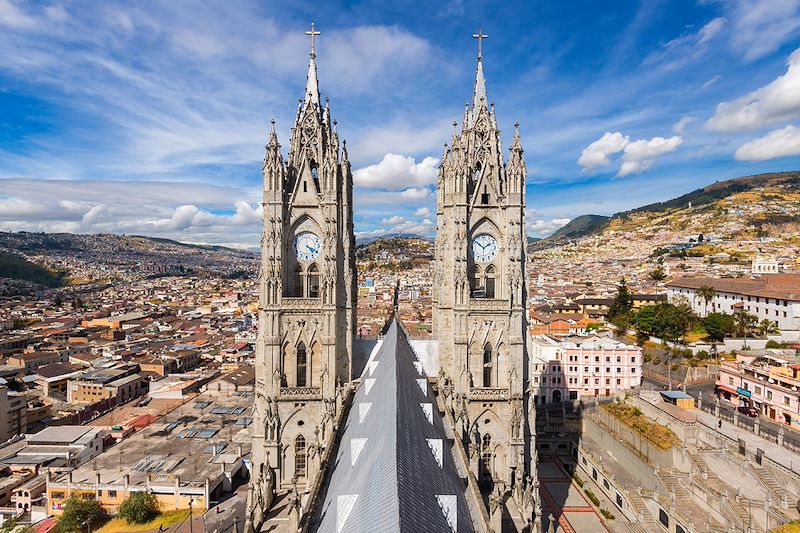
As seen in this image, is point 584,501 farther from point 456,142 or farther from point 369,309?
point 369,309

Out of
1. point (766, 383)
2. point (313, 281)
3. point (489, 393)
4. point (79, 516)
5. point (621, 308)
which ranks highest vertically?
point (313, 281)

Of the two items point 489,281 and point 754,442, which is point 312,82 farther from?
point 754,442

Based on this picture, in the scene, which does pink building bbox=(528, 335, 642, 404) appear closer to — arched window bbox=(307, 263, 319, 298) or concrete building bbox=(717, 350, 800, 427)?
concrete building bbox=(717, 350, 800, 427)

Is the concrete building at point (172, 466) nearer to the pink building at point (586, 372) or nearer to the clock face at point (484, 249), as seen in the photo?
the clock face at point (484, 249)

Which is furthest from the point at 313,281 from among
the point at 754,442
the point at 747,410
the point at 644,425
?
the point at 747,410

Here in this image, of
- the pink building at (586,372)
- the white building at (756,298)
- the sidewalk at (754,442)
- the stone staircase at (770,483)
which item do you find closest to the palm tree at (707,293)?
the white building at (756,298)

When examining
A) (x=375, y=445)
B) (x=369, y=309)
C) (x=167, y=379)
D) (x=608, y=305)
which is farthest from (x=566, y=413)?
(x=369, y=309)
